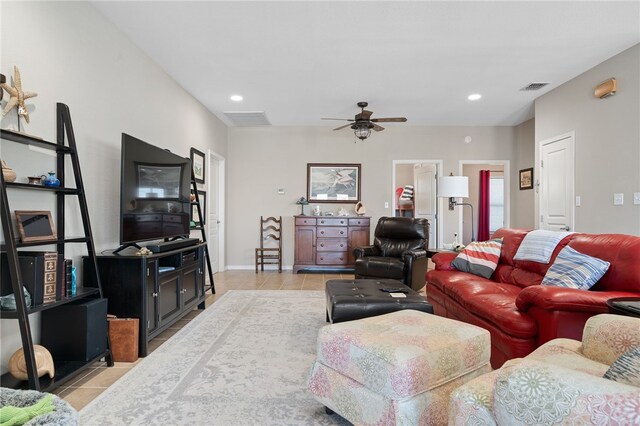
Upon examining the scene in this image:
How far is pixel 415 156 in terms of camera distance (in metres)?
6.23

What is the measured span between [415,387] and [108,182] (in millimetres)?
2808

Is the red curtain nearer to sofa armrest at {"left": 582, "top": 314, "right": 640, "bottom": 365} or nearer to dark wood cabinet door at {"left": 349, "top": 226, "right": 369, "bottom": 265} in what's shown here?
dark wood cabinet door at {"left": 349, "top": 226, "right": 369, "bottom": 265}

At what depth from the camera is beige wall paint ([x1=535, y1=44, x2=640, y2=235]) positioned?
10.7 ft

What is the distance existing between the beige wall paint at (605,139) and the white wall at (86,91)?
15.6ft

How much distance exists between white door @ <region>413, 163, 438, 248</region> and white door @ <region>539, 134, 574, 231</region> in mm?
1939

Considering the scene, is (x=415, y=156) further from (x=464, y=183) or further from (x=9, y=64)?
(x=9, y=64)

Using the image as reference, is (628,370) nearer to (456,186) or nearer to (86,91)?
(86,91)

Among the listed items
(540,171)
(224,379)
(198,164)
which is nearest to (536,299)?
(224,379)

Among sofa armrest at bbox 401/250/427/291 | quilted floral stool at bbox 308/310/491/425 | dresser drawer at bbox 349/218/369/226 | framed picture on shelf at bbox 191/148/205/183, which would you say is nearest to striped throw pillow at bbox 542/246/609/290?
quilted floral stool at bbox 308/310/491/425

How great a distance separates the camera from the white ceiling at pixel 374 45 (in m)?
2.67

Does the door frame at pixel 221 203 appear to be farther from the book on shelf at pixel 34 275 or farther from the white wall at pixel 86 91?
the book on shelf at pixel 34 275

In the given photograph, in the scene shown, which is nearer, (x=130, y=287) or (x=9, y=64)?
(x=9, y=64)

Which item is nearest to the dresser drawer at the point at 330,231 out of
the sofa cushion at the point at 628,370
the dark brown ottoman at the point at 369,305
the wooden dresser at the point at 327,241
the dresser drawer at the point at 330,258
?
the wooden dresser at the point at 327,241

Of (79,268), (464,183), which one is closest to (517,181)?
(464,183)
